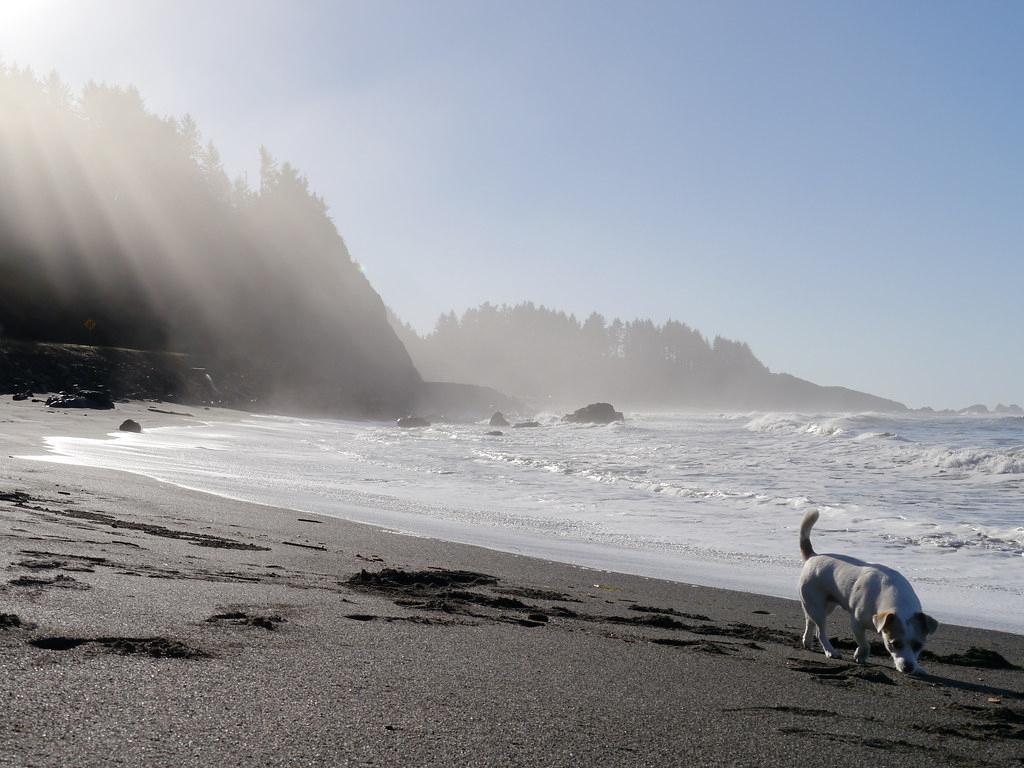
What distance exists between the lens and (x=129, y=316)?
5741 cm

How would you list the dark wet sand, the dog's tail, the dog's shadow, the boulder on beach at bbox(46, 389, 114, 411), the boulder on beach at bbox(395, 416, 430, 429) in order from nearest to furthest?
the dark wet sand < the dog's shadow < the dog's tail < the boulder on beach at bbox(46, 389, 114, 411) < the boulder on beach at bbox(395, 416, 430, 429)

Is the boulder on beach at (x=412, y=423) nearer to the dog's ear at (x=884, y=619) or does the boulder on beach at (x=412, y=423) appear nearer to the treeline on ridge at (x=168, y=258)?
the treeline on ridge at (x=168, y=258)

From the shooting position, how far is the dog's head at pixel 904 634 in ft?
14.8

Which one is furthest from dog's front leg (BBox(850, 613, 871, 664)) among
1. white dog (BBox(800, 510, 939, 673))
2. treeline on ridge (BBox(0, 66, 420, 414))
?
treeline on ridge (BBox(0, 66, 420, 414))

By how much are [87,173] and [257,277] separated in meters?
15.6

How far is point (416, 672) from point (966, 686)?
2.92 meters

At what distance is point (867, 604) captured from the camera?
4816 mm

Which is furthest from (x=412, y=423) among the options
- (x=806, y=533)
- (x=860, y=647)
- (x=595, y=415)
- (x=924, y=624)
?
(x=924, y=624)

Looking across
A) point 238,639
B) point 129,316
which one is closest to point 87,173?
point 129,316

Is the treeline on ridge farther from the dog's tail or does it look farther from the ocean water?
the dog's tail

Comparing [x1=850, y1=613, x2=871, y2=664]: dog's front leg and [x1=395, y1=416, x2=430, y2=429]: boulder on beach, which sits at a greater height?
[x1=395, y1=416, x2=430, y2=429]: boulder on beach

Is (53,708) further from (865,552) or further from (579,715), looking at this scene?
(865,552)

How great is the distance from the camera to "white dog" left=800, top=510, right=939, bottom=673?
455cm

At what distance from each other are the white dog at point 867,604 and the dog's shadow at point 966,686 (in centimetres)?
7
